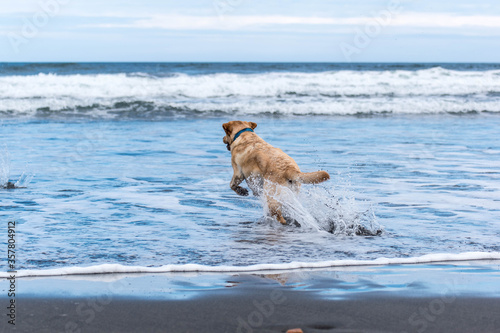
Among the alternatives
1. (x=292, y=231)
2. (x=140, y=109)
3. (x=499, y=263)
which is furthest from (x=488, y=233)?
(x=140, y=109)

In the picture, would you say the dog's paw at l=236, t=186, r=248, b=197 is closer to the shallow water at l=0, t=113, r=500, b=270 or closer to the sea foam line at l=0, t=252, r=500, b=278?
the shallow water at l=0, t=113, r=500, b=270

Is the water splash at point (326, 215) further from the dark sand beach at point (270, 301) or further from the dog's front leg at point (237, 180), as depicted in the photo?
the dark sand beach at point (270, 301)

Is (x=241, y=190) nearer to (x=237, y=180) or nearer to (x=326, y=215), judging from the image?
(x=237, y=180)

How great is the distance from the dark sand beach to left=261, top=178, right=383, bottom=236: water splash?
122 cm

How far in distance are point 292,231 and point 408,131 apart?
31.3 ft

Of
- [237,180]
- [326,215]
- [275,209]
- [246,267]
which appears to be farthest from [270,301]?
[237,180]

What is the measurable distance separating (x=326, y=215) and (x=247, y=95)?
18.5 meters

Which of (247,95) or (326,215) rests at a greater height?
(247,95)

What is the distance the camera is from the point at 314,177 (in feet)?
17.5

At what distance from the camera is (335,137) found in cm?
1278

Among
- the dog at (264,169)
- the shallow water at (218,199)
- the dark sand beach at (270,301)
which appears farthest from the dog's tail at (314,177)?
the dark sand beach at (270,301)

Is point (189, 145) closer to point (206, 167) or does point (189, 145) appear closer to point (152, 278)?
point (206, 167)

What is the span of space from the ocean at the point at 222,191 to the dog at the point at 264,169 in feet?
0.62

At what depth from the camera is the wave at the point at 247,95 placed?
19203mm
